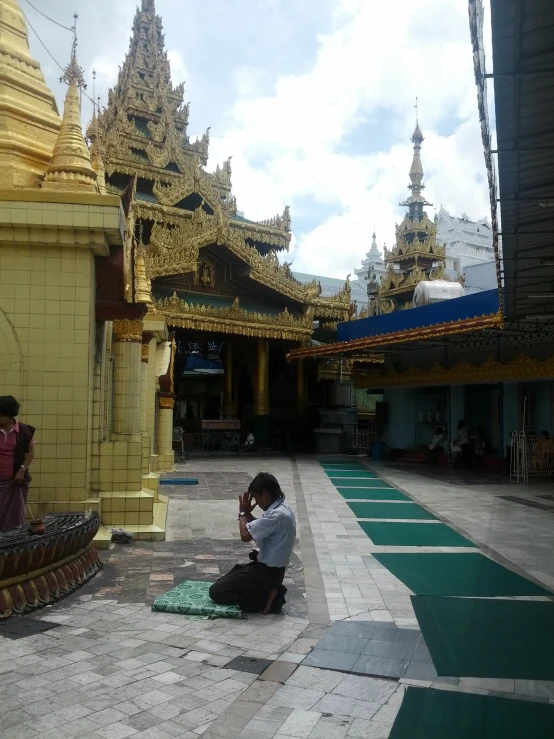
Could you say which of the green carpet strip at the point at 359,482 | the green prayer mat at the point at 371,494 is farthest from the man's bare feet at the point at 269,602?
the green carpet strip at the point at 359,482

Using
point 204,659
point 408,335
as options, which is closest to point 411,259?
point 408,335

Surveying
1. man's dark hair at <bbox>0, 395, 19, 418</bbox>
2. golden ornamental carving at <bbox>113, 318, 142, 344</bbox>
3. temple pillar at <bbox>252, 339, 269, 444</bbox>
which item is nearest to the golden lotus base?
man's dark hair at <bbox>0, 395, 19, 418</bbox>

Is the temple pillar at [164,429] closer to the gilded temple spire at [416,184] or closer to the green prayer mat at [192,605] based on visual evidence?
the green prayer mat at [192,605]

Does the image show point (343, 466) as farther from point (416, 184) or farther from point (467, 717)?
point (416, 184)

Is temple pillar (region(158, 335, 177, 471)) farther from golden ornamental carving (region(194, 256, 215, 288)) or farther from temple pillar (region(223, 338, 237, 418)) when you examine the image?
temple pillar (region(223, 338, 237, 418))

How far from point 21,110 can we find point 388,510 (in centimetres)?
795

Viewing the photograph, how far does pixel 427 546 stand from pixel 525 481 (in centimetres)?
866

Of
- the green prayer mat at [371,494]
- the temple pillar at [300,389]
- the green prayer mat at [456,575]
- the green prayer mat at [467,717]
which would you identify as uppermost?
the temple pillar at [300,389]

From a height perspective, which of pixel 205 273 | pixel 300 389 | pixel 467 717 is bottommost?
pixel 467 717

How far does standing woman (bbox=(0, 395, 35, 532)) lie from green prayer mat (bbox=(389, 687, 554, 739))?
144 inches

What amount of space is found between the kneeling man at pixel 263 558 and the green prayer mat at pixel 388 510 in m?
5.51

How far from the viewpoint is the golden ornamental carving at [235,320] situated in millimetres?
21484

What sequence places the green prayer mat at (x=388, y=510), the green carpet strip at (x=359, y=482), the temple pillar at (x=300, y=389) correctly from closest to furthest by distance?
the green prayer mat at (x=388, y=510)
the green carpet strip at (x=359, y=482)
the temple pillar at (x=300, y=389)

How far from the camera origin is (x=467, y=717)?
11.9 feet
